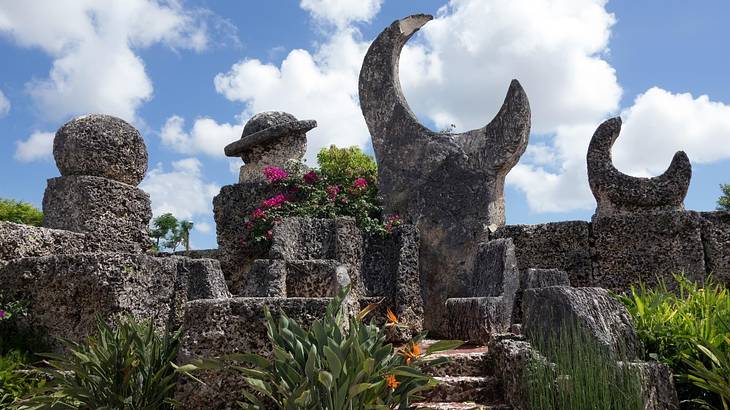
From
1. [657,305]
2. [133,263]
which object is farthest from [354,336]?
[657,305]

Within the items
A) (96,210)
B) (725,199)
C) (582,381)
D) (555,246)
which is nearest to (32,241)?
(96,210)

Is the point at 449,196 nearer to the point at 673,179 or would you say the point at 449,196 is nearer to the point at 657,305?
the point at 673,179

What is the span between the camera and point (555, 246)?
9.26m

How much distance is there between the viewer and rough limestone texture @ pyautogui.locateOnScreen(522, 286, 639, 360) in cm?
497

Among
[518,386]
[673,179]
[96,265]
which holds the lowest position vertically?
[518,386]

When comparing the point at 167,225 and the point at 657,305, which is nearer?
the point at 657,305

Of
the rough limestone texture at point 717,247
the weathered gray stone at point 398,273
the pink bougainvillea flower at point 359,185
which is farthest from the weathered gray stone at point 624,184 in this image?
the pink bougainvillea flower at point 359,185

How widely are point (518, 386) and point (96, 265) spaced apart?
350 cm

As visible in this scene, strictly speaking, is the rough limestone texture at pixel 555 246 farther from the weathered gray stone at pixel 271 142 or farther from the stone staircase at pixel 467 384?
the weathered gray stone at pixel 271 142

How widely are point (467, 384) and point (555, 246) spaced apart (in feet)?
13.3

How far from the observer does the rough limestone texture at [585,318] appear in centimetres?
497

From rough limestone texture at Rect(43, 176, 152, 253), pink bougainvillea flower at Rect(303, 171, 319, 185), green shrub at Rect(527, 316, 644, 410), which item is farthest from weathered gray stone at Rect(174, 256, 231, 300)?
green shrub at Rect(527, 316, 644, 410)

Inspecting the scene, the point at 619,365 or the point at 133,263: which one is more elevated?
the point at 133,263

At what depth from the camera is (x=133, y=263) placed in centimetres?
573
